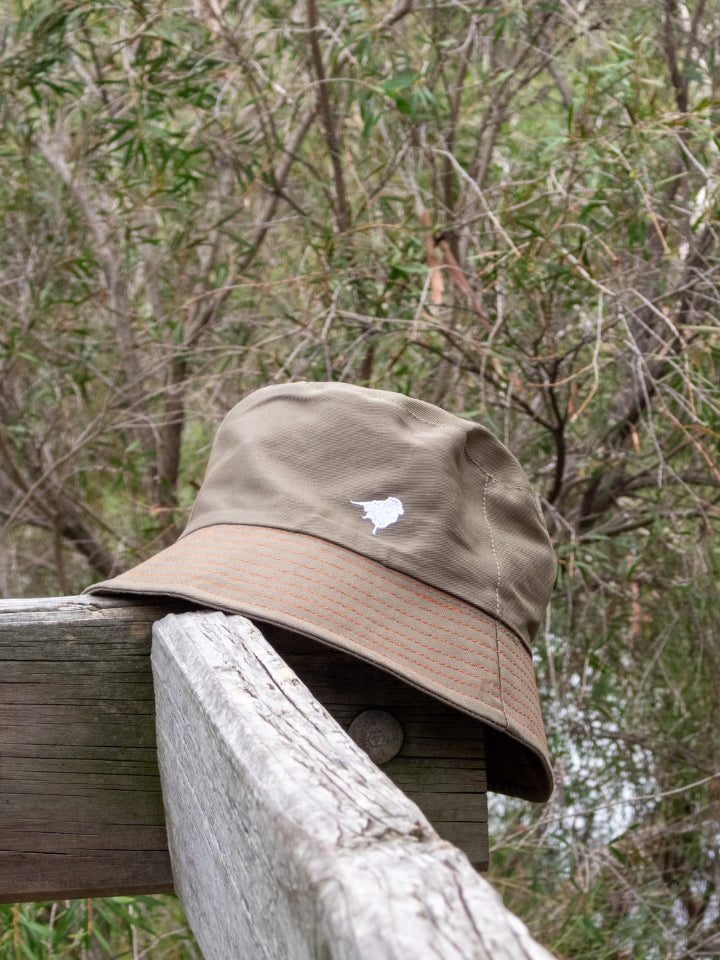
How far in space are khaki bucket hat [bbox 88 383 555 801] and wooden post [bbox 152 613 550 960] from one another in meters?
0.08

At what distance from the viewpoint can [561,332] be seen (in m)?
2.24

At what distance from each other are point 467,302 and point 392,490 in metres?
1.46

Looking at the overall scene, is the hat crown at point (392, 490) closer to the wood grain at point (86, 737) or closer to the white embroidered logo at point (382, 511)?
→ the white embroidered logo at point (382, 511)

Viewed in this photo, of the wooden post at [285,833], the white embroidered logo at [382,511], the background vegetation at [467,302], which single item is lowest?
the background vegetation at [467,302]

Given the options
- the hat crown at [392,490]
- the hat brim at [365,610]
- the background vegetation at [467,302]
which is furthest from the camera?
the background vegetation at [467,302]

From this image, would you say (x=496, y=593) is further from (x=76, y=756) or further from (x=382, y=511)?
(x=76, y=756)

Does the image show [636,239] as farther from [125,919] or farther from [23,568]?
[23,568]

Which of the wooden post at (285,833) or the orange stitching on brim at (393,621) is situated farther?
the orange stitching on brim at (393,621)

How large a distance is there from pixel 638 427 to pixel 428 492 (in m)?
1.67

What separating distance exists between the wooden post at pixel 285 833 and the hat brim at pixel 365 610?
5cm

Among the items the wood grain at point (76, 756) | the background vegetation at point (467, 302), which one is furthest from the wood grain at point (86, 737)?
the background vegetation at point (467, 302)

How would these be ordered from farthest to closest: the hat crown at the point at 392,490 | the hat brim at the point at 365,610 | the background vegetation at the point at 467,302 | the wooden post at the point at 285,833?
the background vegetation at the point at 467,302 < the hat crown at the point at 392,490 < the hat brim at the point at 365,610 < the wooden post at the point at 285,833

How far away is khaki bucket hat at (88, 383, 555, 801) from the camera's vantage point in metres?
0.84

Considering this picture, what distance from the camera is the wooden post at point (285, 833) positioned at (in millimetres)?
364
